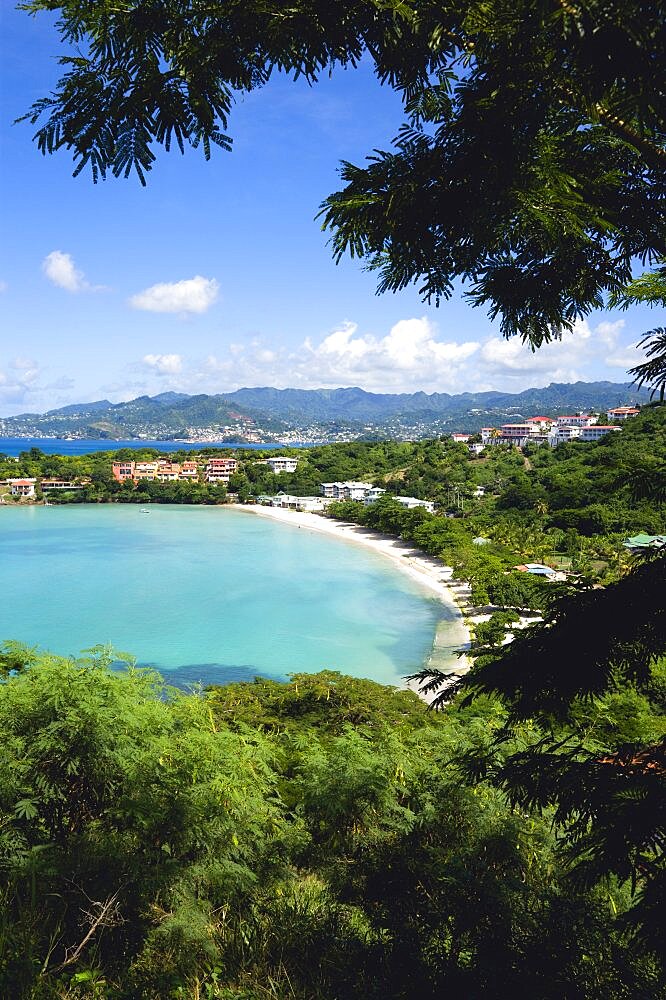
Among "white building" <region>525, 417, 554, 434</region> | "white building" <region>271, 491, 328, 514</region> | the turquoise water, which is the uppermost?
"white building" <region>525, 417, 554, 434</region>

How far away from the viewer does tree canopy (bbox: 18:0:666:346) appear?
1483mm

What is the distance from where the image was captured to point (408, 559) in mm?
30688

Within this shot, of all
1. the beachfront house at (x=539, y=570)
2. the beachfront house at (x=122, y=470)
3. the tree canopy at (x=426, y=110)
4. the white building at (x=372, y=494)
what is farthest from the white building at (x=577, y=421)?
the tree canopy at (x=426, y=110)

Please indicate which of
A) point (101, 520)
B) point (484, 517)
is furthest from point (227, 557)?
point (101, 520)

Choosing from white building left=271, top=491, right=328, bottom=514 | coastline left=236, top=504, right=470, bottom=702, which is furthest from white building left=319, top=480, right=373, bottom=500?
coastline left=236, top=504, right=470, bottom=702

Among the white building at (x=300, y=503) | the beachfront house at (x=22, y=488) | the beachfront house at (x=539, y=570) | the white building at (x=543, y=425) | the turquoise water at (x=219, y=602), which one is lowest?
the turquoise water at (x=219, y=602)

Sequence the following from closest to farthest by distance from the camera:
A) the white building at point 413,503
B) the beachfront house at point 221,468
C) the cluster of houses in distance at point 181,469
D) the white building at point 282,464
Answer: the white building at point 413,503 → the cluster of houses in distance at point 181,469 → the beachfront house at point 221,468 → the white building at point 282,464

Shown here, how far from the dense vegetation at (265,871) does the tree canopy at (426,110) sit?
1.40 m

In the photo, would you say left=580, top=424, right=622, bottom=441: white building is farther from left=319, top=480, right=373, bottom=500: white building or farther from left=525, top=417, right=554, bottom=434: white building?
left=319, top=480, right=373, bottom=500: white building

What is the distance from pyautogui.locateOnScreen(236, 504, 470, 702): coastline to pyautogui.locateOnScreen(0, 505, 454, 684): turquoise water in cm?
61

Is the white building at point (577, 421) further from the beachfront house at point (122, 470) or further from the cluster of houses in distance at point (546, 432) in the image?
the beachfront house at point (122, 470)

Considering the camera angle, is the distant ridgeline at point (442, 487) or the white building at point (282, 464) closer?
the distant ridgeline at point (442, 487)

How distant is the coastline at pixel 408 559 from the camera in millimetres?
17656

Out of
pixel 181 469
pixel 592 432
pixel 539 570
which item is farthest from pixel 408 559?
pixel 181 469
